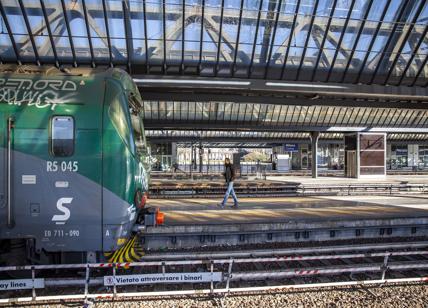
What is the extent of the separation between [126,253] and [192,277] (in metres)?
1.30

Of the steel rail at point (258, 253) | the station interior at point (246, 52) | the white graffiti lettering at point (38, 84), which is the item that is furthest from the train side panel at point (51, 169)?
the station interior at point (246, 52)

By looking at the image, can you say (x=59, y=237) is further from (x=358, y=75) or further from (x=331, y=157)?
(x=331, y=157)

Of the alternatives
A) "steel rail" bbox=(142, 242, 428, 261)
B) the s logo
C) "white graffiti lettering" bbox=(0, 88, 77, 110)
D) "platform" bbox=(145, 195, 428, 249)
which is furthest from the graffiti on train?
"platform" bbox=(145, 195, 428, 249)

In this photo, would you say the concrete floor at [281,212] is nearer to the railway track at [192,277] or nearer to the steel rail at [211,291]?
the railway track at [192,277]

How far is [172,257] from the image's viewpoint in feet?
27.1

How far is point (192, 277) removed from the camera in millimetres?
6586

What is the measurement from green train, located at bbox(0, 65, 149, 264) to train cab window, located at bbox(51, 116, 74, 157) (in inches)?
0.6

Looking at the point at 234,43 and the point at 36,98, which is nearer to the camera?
the point at 36,98

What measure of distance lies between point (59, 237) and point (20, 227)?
2.07ft

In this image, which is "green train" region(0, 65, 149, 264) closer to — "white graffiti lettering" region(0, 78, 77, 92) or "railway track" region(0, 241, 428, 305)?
"white graffiti lettering" region(0, 78, 77, 92)

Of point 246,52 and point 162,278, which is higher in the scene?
point 246,52

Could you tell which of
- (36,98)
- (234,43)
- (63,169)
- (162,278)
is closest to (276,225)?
(162,278)

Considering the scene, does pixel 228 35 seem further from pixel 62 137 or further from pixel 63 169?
pixel 63 169

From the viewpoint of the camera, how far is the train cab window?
19.7 feet
